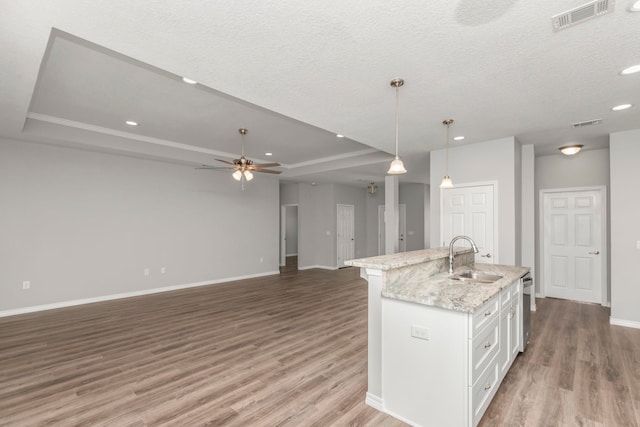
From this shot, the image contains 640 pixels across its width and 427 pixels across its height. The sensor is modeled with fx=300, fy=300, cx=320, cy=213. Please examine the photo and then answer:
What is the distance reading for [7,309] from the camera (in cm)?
472

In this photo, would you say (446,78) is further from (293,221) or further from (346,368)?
(293,221)

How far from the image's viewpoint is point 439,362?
2.04 m

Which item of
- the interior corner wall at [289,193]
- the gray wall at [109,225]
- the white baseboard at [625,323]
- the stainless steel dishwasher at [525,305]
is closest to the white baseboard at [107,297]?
the gray wall at [109,225]

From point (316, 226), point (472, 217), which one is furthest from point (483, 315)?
point (316, 226)

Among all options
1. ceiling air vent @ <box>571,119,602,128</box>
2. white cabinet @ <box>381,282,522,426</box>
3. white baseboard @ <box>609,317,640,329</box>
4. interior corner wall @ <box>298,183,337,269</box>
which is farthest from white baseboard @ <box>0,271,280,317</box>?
ceiling air vent @ <box>571,119,602,128</box>

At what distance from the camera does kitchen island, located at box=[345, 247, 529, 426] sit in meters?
1.96

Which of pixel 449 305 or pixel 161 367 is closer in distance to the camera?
pixel 449 305

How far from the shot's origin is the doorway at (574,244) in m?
5.32

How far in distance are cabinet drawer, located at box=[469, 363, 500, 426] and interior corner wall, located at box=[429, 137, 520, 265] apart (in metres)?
2.59

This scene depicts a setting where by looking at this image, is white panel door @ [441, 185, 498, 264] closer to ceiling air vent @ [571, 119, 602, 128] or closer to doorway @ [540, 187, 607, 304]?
ceiling air vent @ [571, 119, 602, 128]

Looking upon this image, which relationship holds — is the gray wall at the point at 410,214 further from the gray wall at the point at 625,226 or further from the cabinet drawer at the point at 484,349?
the cabinet drawer at the point at 484,349

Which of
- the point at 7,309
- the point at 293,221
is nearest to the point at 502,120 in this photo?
the point at 7,309

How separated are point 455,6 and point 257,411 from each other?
3110 mm

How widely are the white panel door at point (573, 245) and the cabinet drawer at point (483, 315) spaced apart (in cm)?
449
